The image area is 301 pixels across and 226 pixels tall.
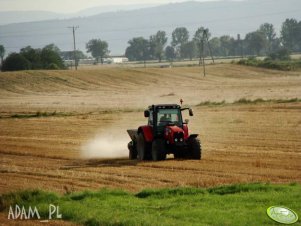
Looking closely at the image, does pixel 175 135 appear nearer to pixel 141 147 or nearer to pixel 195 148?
pixel 195 148

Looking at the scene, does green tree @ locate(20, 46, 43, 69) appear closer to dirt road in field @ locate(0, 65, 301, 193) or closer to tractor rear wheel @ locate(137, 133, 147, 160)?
dirt road in field @ locate(0, 65, 301, 193)

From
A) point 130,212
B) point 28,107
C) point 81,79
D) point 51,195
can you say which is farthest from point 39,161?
point 81,79

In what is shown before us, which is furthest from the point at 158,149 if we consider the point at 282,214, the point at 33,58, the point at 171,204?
the point at 33,58

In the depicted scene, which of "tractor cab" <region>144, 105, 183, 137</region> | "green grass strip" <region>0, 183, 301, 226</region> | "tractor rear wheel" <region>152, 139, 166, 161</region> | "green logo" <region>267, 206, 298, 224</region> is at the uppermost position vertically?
"tractor cab" <region>144, 105, 183, 137</region>

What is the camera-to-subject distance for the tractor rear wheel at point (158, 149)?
80.7 ft

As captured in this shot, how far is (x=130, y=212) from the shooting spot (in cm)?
1537

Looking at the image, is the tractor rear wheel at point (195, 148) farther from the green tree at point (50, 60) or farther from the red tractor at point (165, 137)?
the green tree at point (50, 60)

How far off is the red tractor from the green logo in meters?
9.77

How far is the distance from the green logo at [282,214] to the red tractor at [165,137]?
32.0ft

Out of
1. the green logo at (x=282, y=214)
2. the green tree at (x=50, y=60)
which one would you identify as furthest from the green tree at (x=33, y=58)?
the green logo at (x=282, y=214)

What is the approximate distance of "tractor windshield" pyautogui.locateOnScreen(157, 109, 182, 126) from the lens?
25.0 m

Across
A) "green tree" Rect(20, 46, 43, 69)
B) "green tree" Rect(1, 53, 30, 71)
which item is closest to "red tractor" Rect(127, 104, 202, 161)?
"green tree" Rect(1, 53, 30, 71)

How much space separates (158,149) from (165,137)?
47cm

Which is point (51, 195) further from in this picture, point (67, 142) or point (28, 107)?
point (28, 107)
